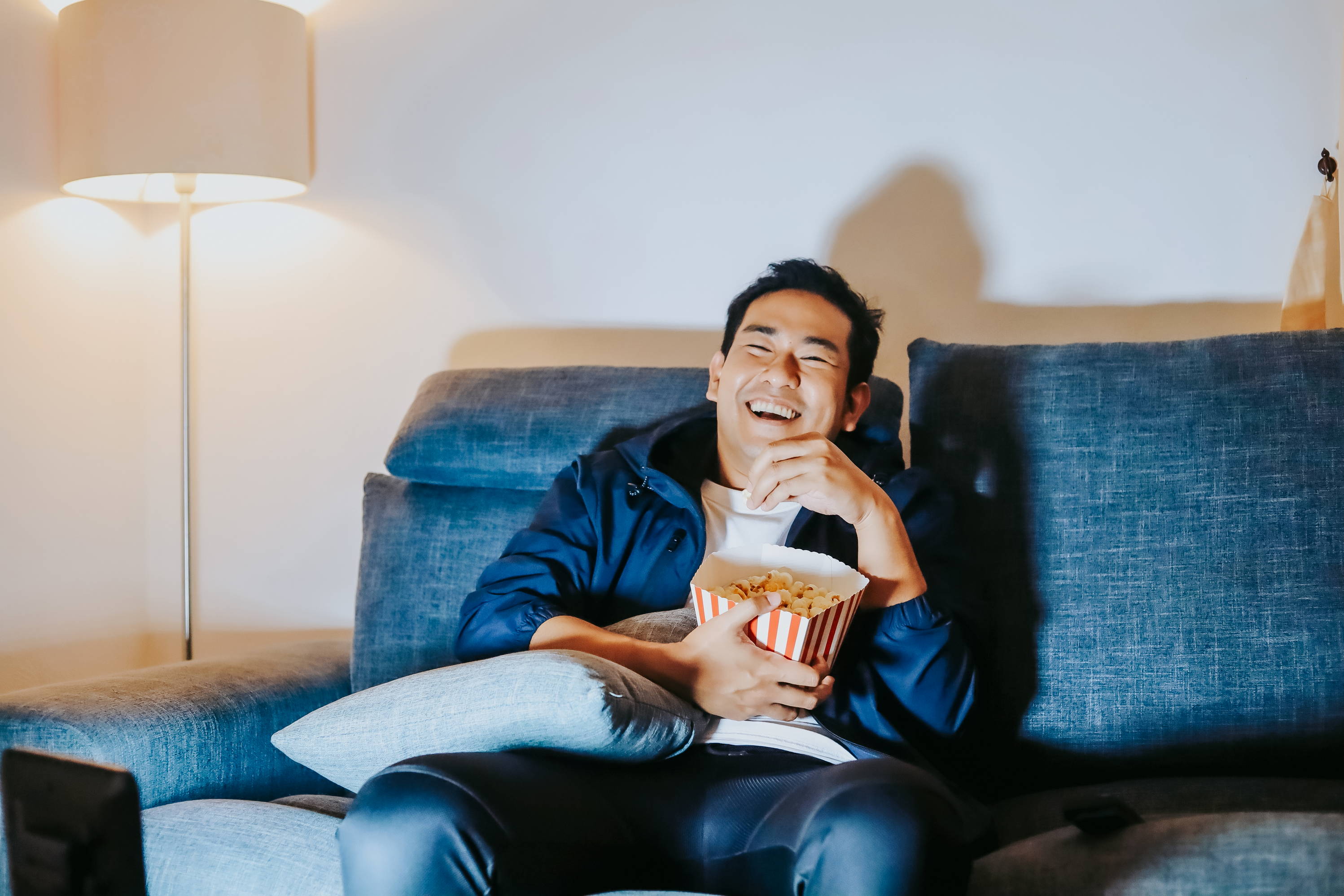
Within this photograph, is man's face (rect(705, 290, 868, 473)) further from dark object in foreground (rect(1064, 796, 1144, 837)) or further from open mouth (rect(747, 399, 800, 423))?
dark object in foreground (rect(1064, 796, 1144, 837))

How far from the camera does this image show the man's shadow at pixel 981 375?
149 cm

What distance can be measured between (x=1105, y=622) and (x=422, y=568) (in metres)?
1.09

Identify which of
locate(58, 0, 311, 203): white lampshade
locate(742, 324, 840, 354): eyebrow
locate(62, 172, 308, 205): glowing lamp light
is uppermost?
locate(58, 0, 311, 203): white lampshade

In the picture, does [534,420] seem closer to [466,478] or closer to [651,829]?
[466,478]

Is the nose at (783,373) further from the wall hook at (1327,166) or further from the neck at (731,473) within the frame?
the wall hook at (1327,166)

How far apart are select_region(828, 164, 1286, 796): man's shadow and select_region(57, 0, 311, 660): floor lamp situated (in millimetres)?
1161

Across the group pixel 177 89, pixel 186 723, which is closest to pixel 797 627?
pixel 186 723

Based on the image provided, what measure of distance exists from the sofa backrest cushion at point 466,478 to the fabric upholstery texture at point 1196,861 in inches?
31.1

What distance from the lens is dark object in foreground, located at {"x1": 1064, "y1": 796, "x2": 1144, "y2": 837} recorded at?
1074 millimetres

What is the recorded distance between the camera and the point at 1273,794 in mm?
1343

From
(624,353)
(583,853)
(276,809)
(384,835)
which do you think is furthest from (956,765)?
(624,353)

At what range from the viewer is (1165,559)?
1.48 m

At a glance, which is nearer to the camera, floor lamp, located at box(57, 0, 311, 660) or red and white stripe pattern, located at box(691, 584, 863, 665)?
red and white stripe pattern, located at box(691, 584, 863, 665)

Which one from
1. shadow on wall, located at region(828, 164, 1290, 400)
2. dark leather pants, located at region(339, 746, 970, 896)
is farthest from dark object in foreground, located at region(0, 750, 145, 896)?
shadow on wall, located at region(828, 164, 1290, 400)
